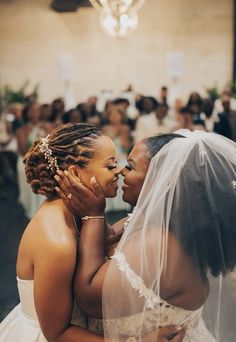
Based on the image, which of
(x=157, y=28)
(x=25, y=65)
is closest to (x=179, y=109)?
(x=157, y=28)

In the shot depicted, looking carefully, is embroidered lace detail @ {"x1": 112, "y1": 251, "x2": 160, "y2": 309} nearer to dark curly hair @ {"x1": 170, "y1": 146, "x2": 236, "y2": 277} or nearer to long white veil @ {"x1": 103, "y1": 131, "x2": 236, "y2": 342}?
long white veil @ {"x1": 103, "y1": 131, "x2": 236, "y2": 342}

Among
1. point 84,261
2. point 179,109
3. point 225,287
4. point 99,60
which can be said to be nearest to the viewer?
point 84,261

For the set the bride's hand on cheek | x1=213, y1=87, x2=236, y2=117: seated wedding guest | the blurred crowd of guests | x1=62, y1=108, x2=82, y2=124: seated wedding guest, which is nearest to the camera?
the bride's hand on cheek

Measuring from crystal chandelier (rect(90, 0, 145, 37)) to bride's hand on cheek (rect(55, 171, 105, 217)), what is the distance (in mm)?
3269

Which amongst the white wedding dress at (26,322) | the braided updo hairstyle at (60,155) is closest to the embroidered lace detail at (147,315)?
the white wedding dress at (26,322)

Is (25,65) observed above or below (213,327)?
above

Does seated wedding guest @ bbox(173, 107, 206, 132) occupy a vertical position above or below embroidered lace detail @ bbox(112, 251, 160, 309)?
below

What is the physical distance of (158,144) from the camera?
1628 mm

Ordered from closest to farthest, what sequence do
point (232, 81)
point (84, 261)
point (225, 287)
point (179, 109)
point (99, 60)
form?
→ 1. point (84, 261)
2. point (225, 287)
3. point (179, 109)
4. point (232, 81)
5. point (99, 60)

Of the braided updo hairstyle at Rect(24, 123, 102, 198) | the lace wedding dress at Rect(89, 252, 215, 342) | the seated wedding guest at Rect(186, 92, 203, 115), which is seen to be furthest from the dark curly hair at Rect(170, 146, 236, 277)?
the seated wedding guest at Rect(186, 92, 203, 115)

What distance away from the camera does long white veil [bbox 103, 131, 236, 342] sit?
56.1 inches

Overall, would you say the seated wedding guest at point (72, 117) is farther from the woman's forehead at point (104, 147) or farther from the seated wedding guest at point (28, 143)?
the woman's forehead at point (104, 147)

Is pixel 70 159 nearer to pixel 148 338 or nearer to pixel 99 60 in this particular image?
pixel 148 338

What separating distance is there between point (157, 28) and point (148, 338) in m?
8.15
